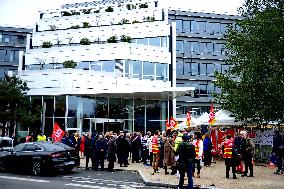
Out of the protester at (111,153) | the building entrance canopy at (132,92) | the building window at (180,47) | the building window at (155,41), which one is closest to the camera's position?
the protester at (111,153)

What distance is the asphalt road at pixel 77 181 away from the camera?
13469mm

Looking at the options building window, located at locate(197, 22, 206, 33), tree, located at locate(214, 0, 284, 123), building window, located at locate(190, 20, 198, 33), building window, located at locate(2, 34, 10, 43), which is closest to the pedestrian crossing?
tree, located at locate(214, 0, 284, 123)

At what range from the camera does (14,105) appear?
1179 inches

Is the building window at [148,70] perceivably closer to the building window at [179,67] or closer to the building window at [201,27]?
the building window at [179,67]

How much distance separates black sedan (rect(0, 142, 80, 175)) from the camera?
16.3m

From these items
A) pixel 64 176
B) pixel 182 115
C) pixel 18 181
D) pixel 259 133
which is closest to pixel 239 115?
pixel 259 133

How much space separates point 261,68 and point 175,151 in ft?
38.7

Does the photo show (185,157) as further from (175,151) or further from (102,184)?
(102,184)

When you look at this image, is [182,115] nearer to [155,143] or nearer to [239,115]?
[239,115]

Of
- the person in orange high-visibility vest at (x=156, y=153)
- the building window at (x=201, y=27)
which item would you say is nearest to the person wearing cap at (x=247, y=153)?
the person in orange high-visibility vest at (x=156, y=153)

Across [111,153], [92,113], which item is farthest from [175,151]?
[92,113]

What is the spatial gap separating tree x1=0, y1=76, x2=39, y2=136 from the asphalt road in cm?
1279

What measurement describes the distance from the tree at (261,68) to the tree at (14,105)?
50.4ft

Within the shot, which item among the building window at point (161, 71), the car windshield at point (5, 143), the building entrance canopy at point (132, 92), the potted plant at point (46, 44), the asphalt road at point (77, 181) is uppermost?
the potted plant at point (46, 44)
